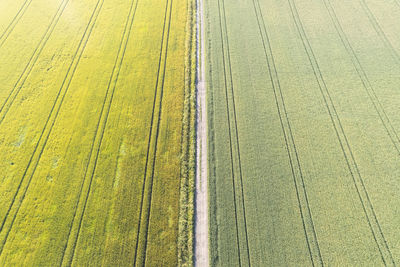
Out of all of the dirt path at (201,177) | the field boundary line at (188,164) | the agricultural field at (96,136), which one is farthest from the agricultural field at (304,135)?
the agricultural field at (96,136)

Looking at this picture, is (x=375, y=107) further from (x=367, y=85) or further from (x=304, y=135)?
(x=304, y=135)

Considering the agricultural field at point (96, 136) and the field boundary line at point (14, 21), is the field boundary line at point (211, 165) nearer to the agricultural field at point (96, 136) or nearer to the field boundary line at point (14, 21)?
the agricultural field at point (96, 136)

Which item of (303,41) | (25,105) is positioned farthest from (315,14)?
(25,105)

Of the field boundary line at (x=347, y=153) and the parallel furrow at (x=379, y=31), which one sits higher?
the parallel furrow at (x=379, y=31)

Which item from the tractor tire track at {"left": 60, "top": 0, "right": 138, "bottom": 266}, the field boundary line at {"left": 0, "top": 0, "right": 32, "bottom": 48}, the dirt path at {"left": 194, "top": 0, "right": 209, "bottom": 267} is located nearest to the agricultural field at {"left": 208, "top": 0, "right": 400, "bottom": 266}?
the dirt path at {"left": 194, "top": 0, "right": 209, "bottom": 267}

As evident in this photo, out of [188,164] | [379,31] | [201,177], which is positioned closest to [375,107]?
[379,31]

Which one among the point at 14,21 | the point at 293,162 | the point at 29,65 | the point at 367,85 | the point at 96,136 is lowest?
the point at 293,162
